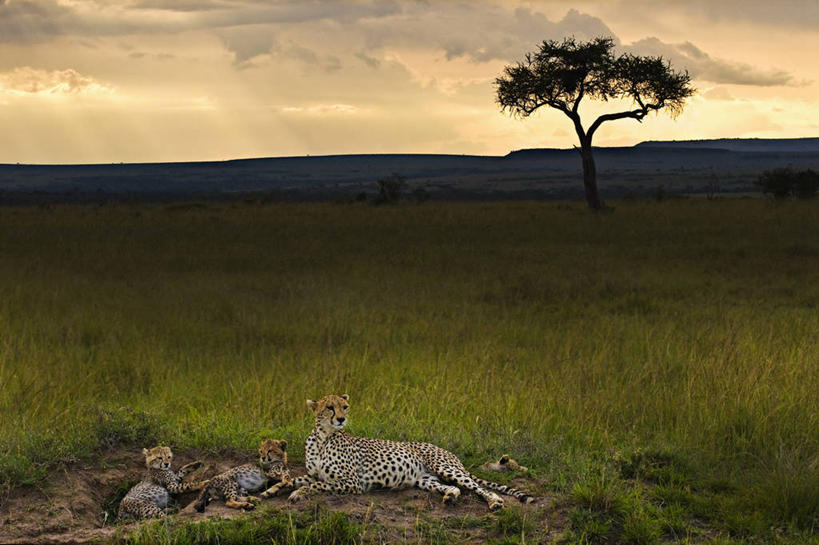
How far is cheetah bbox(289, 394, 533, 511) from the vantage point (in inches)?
197

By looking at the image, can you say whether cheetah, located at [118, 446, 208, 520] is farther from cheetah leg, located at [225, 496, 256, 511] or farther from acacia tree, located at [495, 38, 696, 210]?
acacia tree, located at [495, 38, 696, 210]

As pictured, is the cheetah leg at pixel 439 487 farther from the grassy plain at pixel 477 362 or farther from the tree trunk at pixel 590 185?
the tree trunk at pixel 590 185

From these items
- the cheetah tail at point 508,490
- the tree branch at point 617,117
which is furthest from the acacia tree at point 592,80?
the cheetah tail at point 508,490

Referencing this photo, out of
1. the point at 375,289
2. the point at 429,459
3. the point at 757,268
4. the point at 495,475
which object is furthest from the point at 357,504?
the point at 757,268

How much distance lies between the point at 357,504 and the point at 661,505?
1.91 metres

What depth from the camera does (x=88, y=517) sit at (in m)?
5.05

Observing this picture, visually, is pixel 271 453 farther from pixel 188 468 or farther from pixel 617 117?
pixel 617 117

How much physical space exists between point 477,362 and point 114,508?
14.9ft

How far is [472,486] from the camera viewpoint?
201 inches

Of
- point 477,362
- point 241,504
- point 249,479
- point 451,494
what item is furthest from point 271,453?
point 477,362

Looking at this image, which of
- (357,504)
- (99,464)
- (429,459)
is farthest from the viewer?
(99,464)

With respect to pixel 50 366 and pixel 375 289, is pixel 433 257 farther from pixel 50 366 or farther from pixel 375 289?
pixel 50 366

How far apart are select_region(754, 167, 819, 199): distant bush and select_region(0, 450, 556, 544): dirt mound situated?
134 ft

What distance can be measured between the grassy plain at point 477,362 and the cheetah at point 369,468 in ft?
1.92
